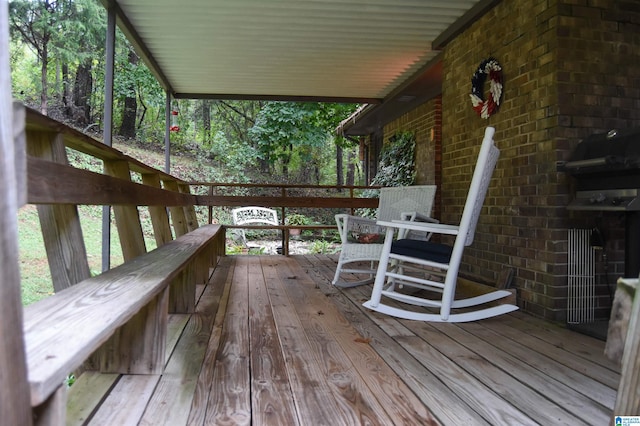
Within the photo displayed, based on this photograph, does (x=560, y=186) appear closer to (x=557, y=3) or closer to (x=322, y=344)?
(x=557, y=3)

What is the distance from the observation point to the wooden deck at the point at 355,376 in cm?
142

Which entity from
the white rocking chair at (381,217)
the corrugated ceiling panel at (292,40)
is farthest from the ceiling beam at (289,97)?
the white rocking chair at (381,217)

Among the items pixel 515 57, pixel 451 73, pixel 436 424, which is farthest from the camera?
pixel 451 73

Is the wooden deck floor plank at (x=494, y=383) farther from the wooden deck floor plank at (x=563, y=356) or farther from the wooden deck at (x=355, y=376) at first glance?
the wooden deck floor plank at (x=563, y=356)

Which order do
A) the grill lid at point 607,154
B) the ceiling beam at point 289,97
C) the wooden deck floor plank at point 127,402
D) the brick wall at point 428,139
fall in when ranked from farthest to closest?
the ceiling beam at point 289,97 → the brick wall at point 428,139 → the grill lid at point 607,154 → the wooden deck floor plank at point 127,402

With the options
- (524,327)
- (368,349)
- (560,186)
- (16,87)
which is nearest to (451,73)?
(560,186)

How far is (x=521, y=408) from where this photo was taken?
4.91 feet

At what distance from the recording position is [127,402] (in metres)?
1.47

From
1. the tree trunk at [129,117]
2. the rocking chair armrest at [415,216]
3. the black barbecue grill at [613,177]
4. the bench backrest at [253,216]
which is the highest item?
the tree trunk at [129,117]

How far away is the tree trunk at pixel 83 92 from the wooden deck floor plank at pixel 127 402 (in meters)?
13.8

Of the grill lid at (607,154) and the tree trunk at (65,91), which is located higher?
the tree trunk at (65,91)

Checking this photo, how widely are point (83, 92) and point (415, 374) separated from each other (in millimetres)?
14907

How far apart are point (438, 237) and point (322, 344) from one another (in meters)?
3.24

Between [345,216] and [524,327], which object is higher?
[345,216]
